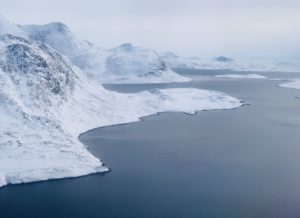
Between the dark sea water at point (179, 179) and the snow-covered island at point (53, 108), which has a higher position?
the snow-covered island at point (53, 108)

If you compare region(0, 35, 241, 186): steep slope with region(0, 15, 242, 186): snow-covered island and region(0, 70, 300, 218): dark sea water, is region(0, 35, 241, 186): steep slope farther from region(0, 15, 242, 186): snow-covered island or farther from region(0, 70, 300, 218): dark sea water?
region(0, 70, 300, 218): dark sea water

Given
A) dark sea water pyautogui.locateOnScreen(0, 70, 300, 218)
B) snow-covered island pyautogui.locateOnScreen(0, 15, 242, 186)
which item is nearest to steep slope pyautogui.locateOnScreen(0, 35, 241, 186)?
snow-covered island pyautogui.locateOnScreen(0, 15, 242, 186)

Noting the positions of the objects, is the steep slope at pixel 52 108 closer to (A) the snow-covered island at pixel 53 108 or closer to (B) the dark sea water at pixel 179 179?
(A) the snow-covered island at pixel 53 108

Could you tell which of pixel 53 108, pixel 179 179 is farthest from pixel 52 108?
pixel 179 179

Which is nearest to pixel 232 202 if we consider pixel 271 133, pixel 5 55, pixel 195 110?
pixel 271 133

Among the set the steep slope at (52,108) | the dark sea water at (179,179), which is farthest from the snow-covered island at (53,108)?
the dark sea water at (179,179)

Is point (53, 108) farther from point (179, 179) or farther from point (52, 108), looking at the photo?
point (179, 179)
